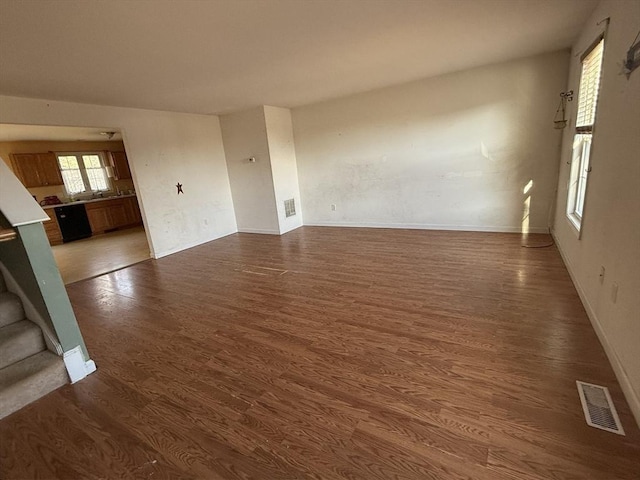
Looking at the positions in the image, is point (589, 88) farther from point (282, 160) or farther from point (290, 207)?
point (290, 207)

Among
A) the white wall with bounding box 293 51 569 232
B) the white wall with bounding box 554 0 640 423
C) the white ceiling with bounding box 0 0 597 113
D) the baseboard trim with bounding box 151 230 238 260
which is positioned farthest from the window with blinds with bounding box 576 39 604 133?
the baseboard trim with bounding box 151 230 238 260

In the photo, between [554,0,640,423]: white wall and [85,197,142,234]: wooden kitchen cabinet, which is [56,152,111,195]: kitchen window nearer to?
[85,197,142,234]: wooden kitchen cabinet

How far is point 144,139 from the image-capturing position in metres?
4.73

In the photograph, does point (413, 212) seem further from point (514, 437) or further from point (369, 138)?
point (514, 437)

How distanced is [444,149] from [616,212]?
127 inches

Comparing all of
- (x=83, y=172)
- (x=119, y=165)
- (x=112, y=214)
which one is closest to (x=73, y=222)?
(x=112, y=214)

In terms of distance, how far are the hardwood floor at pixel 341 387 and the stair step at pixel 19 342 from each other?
0.41 meters

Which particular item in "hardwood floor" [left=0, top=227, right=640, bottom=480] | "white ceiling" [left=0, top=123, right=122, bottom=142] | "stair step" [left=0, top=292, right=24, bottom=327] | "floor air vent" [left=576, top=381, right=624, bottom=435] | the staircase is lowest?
"floor air vent" [left=576, top=381, right=624, bottom=435]

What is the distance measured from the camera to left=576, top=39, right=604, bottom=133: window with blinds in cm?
252

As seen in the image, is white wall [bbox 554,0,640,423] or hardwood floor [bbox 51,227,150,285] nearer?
white wall [bbox 554,0,640,423]

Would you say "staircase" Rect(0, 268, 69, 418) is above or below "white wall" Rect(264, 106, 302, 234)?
below

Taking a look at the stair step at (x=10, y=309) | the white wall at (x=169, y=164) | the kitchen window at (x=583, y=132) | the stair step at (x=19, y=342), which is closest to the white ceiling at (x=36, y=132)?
the white wall at (x=169, y=164)

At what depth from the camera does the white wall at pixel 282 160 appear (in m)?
5.60

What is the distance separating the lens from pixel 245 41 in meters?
2.51
